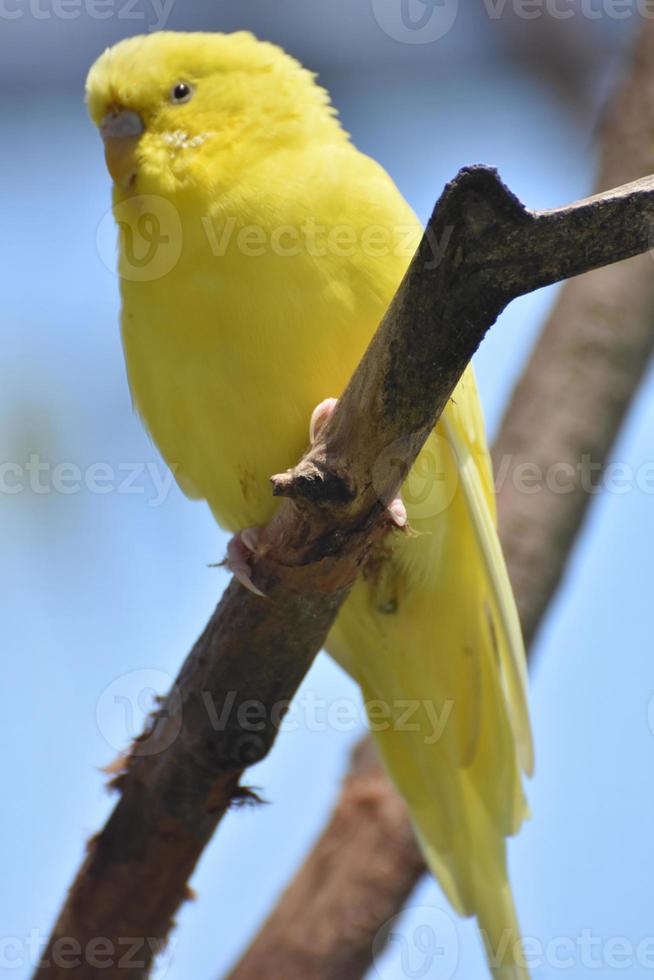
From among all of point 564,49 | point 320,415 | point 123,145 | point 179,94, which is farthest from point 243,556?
point 564,49

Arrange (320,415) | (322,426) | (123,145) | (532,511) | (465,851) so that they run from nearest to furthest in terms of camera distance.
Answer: (322,426) → (320,415) → (123,145) → (465,851) → (532,511)

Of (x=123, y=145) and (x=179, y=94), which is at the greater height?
(x=179, y=94)

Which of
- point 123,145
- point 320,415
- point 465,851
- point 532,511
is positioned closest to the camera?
point 320,415

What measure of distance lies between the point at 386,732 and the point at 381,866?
749 millimetres

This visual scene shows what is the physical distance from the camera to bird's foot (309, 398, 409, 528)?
3.08 metres

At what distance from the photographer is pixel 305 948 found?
14.6 ft

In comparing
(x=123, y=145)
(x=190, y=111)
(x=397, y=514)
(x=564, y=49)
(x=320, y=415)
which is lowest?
(x=397, y=514)

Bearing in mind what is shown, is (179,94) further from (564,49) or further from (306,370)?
(564,49)

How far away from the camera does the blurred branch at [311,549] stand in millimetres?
2312

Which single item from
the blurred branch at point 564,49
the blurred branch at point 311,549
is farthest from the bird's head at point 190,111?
the blurred branch at point 564,49

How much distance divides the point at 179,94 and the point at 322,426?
51.6 inches

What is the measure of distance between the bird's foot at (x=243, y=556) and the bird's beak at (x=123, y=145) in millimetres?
1143

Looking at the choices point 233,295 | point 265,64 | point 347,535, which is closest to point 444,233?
point 347,535

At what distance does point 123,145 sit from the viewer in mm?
3633
